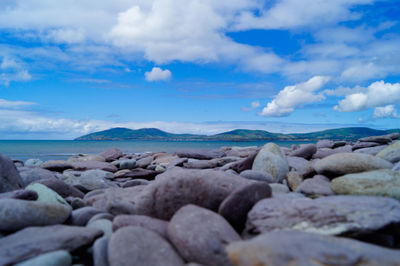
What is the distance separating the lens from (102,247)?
9.28 feet

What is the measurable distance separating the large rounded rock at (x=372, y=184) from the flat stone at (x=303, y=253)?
5.69 ft

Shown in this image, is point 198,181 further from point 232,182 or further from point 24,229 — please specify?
point 24,229

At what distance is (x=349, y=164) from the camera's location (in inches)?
191

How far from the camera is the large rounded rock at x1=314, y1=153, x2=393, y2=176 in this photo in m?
Result: 4.79

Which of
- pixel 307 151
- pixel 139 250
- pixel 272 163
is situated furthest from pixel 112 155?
pixel 139 250

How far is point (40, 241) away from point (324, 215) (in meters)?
2.82

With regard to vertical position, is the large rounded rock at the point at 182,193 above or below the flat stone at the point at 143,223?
above

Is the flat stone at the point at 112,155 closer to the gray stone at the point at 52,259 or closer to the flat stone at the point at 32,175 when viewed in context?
the flat stone at the point at 32,175

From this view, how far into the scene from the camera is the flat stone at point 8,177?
5.14 meters

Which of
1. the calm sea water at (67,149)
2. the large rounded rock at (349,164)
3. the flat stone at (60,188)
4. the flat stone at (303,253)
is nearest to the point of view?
the flat stone at (303,253)

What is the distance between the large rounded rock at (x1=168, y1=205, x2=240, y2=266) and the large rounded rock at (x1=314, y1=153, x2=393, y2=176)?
9.57 ft

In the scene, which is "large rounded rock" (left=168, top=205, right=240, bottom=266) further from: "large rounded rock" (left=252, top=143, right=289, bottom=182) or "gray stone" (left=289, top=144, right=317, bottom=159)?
"gray stone" (left=289, top=144, right=317, bottom=159)

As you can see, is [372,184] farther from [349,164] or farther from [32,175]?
[32,175]

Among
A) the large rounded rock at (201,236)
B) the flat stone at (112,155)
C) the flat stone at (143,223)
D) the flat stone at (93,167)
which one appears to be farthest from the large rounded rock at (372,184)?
the flat stone at (112,155)
